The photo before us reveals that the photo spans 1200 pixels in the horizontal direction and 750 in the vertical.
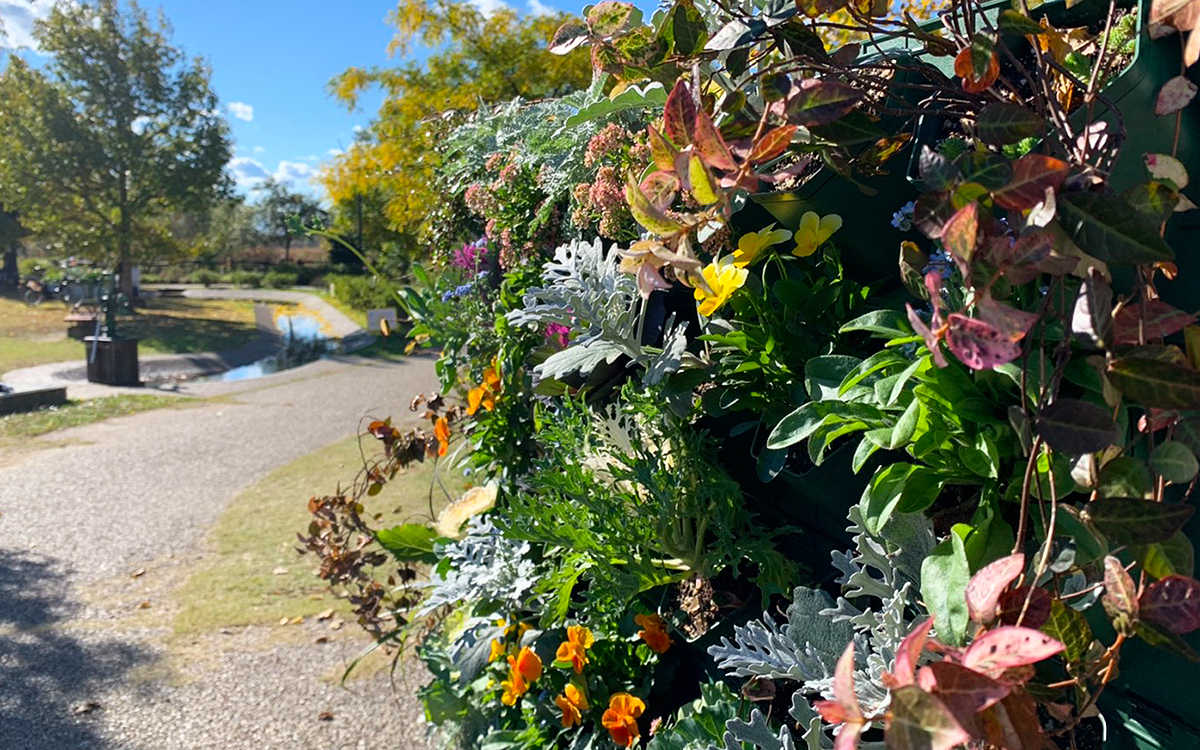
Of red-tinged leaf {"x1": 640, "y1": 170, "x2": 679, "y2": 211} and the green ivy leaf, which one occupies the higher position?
red-tinged leaf {"x1": 640, "y1": 170, "x2": 679, "y2": 211}

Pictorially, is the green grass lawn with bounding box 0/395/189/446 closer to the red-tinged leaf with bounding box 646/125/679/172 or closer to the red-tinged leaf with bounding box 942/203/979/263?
the red-tinged leaf with bounding box 646/125/679/172

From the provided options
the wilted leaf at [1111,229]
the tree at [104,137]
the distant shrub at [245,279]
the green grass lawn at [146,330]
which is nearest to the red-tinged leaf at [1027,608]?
the wilted leaf at [1111,229]

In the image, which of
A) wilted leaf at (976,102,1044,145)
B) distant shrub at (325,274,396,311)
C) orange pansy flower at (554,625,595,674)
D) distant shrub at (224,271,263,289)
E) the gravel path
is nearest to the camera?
wilted leaf at (976,102,1044,145)

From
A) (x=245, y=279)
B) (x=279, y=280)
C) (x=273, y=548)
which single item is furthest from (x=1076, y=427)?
(x=245, y=279)

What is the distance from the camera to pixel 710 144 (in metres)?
0.87

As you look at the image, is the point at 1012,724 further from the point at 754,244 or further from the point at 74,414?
the point at 74,414

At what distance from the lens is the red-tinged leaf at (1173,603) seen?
691 mm

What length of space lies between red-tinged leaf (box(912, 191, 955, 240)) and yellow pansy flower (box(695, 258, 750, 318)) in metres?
0.51

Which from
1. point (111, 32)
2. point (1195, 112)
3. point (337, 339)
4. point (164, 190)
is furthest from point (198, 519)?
point (111, 32)

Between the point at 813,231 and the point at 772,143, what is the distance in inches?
20.5

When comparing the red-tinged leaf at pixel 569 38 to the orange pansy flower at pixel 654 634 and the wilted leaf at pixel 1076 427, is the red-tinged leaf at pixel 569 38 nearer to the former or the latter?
the wilted leaf at pixel 1076 427

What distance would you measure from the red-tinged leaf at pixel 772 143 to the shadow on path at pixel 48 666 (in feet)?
11.2

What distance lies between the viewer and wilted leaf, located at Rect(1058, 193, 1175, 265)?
0.67 m

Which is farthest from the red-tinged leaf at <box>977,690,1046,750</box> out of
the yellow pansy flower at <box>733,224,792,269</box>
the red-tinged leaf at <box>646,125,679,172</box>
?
the yellow pansy flower at <box>733,224,792,269</box>
